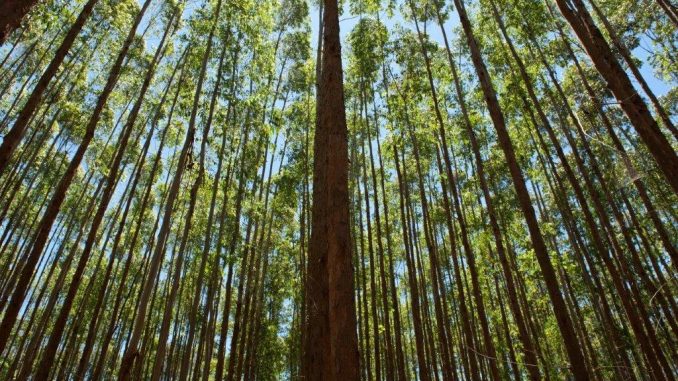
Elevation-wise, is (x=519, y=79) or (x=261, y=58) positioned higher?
(x=261, y=58)

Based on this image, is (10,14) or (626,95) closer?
(10,14)

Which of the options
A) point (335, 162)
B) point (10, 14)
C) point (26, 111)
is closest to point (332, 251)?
point (335, 162)

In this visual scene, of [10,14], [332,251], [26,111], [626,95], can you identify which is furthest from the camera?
[626,95]

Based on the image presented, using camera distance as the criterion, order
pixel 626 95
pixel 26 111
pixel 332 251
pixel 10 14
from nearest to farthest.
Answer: pixel 10 14 < pixel 332 251 < pixel 26 111 < pixel 626 95

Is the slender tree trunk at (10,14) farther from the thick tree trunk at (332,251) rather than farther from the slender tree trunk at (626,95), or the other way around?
the slender tree trunk at (626,95)

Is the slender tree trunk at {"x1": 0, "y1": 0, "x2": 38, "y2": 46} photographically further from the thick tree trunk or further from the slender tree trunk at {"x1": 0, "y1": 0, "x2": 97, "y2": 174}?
the thick tree trunk

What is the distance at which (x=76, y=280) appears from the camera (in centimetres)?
497

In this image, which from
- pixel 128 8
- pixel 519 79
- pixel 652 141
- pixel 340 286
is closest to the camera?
pixel 340 286

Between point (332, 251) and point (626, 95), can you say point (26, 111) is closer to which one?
point (332, 251)

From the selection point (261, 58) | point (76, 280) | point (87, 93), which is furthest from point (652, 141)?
point (87, 93)

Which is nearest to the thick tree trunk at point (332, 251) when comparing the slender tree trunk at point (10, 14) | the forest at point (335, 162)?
the forest at point (335, 162)

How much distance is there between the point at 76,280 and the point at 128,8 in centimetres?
745

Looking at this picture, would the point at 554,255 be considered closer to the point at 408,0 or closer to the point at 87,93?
the point at 408,0

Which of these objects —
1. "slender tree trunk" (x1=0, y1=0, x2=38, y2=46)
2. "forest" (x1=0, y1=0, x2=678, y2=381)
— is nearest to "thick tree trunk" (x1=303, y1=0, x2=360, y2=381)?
"forest" (x1=0, y1=0, x2=678, y2=381)
